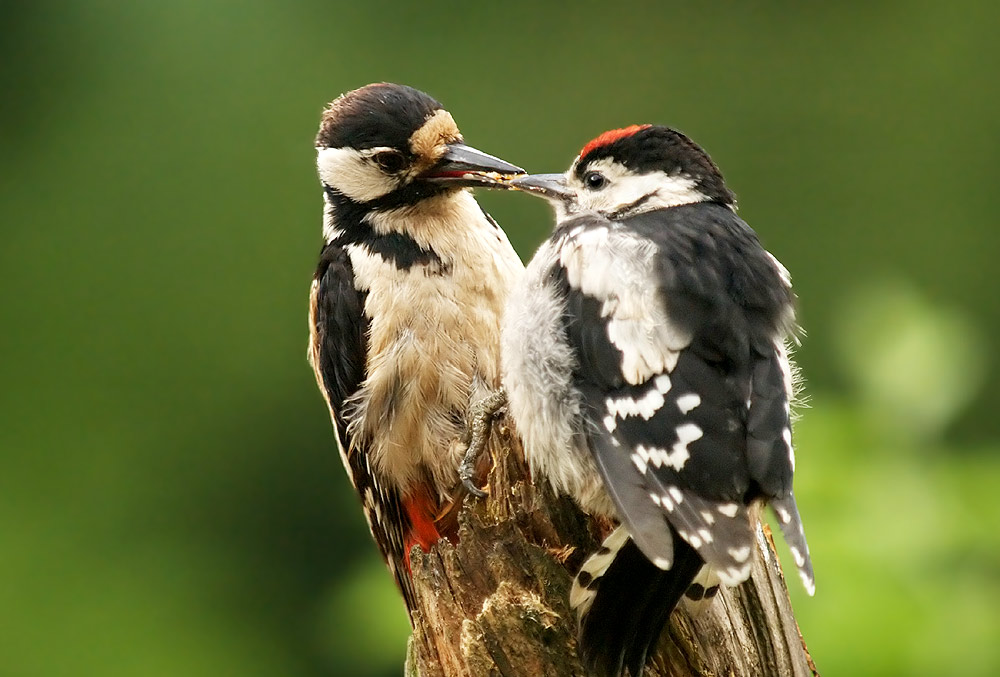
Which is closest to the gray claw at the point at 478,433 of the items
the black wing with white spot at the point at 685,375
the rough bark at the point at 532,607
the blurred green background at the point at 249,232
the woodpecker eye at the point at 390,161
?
the rough bark at the point at 532,607

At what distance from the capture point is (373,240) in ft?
8.91

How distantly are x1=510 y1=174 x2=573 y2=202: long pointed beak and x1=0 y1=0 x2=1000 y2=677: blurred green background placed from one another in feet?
7.74

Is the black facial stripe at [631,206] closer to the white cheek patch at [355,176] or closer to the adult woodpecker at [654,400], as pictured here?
the adult woodpecker at [654,400]

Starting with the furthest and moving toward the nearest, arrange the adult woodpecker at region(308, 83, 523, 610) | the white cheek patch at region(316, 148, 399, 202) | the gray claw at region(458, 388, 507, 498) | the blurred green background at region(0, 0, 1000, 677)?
the blurred green background at region(0, 0, 1000, 677)
the white cheek patch at region(316, 148, 399, 202)
the adult woodpecker at region(308, 83, 523, 610)
the gray claw at region(458, 388, 507, 498)

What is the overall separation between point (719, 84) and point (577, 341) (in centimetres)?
378

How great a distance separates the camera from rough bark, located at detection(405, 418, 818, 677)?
201 centimetres

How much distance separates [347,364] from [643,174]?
77 centimetres

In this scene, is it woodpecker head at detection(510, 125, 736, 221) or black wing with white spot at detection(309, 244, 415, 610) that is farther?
black wing with white spot at detection(309, 244, 415, 610)

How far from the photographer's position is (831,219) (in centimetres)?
548

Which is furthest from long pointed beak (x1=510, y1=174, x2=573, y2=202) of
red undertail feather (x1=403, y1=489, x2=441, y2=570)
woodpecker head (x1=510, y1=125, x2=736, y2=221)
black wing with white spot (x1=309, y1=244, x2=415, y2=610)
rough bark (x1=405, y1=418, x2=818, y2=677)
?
red undertail feather (x1=403, y1=489, x2=441, y2=570)

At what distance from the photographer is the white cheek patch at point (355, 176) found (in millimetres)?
2715

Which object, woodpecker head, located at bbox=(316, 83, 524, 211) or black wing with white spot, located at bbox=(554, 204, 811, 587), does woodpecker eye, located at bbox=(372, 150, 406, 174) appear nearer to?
woodpecker head, located at bbox=(316, 83, 524, 211)

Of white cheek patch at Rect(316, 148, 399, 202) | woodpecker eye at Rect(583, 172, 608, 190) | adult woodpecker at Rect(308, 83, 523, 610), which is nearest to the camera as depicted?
woodpecker eye at Rect(583, 172, 608, 190)

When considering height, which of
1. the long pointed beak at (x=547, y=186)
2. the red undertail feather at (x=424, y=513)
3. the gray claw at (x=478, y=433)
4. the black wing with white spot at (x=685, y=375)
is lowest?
the red undertail feather at (x=424, y=513)
